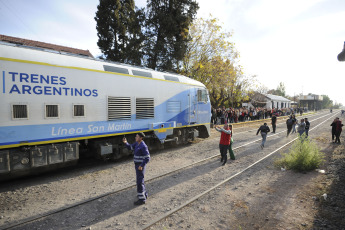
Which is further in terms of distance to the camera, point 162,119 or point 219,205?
point 162,119

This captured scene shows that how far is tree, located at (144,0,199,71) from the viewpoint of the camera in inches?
782

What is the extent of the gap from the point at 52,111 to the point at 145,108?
3.98 metres

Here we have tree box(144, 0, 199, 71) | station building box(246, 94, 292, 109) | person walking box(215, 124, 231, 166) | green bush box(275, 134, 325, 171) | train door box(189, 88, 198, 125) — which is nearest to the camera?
green bush box(275, 134, 325, 171)

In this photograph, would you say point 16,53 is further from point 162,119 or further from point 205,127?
point 205,127

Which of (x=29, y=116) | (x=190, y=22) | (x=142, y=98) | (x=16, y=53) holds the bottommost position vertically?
(x=29, y=116)

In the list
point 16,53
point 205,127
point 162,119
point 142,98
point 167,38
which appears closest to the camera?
point 16,53

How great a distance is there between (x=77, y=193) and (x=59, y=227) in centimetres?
169

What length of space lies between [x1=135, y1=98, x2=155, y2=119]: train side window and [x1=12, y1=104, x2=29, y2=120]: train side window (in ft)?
13.6

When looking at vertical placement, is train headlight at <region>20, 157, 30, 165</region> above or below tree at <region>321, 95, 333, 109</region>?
below

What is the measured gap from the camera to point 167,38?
20344mm

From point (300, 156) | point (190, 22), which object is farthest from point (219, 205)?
point (190, 22)

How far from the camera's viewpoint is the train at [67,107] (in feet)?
19.2

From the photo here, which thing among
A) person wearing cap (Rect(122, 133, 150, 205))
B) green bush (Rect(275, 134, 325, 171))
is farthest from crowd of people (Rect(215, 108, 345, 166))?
person wearing cap (Rect(122, 133, 150, 205))

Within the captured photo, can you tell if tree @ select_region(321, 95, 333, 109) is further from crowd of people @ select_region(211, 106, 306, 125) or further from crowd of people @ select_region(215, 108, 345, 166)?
crowd of people @ select_region(215, 108, 345, 166)
